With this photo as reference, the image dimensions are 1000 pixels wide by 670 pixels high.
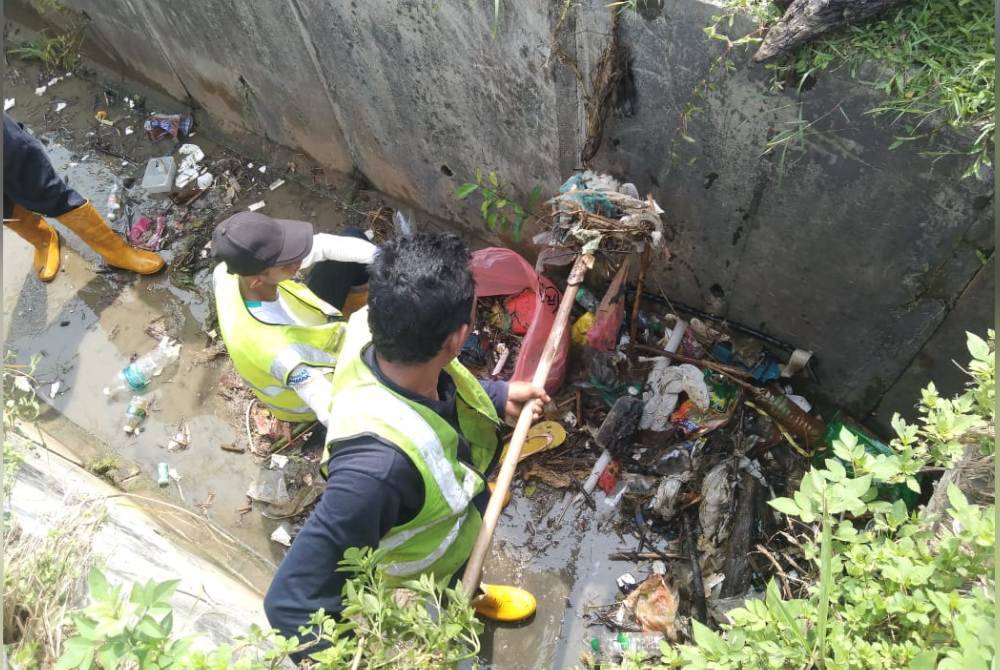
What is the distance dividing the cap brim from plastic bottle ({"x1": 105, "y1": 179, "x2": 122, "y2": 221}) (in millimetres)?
2938

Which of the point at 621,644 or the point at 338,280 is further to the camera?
the point at 338,280

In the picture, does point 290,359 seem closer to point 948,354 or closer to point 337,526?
point 337,526

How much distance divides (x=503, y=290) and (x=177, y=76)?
12.0ft

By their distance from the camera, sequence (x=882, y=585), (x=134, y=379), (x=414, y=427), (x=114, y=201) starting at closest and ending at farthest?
(x=882, y=585)
(x=414, y=427)
(x=134, y=379)
(x=114, y=201)

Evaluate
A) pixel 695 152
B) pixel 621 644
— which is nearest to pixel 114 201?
pixel 695 152

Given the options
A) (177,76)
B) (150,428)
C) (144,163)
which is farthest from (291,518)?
(177,76)

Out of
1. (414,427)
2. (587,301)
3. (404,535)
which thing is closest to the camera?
(414,427)

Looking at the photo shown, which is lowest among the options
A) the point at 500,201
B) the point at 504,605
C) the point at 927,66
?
the point at 504,605

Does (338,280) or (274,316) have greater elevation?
(274,316)

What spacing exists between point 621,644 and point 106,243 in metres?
4.33

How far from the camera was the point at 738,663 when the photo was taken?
5.24ft

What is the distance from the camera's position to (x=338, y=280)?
3643 mm

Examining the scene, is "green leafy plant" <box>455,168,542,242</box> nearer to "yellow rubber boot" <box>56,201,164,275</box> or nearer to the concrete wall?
the concrete wall

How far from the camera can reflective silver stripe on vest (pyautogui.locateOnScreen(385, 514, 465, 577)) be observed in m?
2.46
